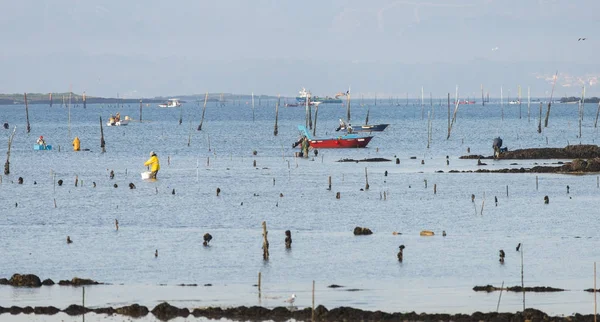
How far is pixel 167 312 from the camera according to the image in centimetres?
2511

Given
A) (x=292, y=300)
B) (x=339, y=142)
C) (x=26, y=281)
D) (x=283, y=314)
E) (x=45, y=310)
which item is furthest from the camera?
(x=339, y=142)

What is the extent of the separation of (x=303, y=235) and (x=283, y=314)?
1553 centimetres

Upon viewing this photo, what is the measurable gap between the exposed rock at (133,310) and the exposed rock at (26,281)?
4.30 m

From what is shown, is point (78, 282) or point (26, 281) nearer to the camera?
point (26, 281)

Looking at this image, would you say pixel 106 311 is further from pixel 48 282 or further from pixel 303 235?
pixel 303 235

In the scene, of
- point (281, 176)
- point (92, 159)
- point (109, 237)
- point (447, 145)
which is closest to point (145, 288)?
point (109, 237)

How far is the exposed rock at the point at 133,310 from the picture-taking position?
2525 cm

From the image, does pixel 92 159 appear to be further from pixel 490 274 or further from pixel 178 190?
pixel 490 274

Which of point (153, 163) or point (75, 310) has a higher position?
point (153, 163)

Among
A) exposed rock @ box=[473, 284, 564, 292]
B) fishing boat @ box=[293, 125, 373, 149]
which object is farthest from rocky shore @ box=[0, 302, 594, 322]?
fishing boat @ box=[293, 125, 373, 149]

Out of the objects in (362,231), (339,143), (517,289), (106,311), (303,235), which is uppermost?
(339,143)

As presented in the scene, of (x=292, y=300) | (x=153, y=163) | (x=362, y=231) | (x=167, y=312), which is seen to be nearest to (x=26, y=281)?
(x=167, y=312)

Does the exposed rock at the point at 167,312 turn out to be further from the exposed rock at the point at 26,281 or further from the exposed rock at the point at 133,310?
the exposed rock at the point at 26,281

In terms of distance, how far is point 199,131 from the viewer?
6048 inches
